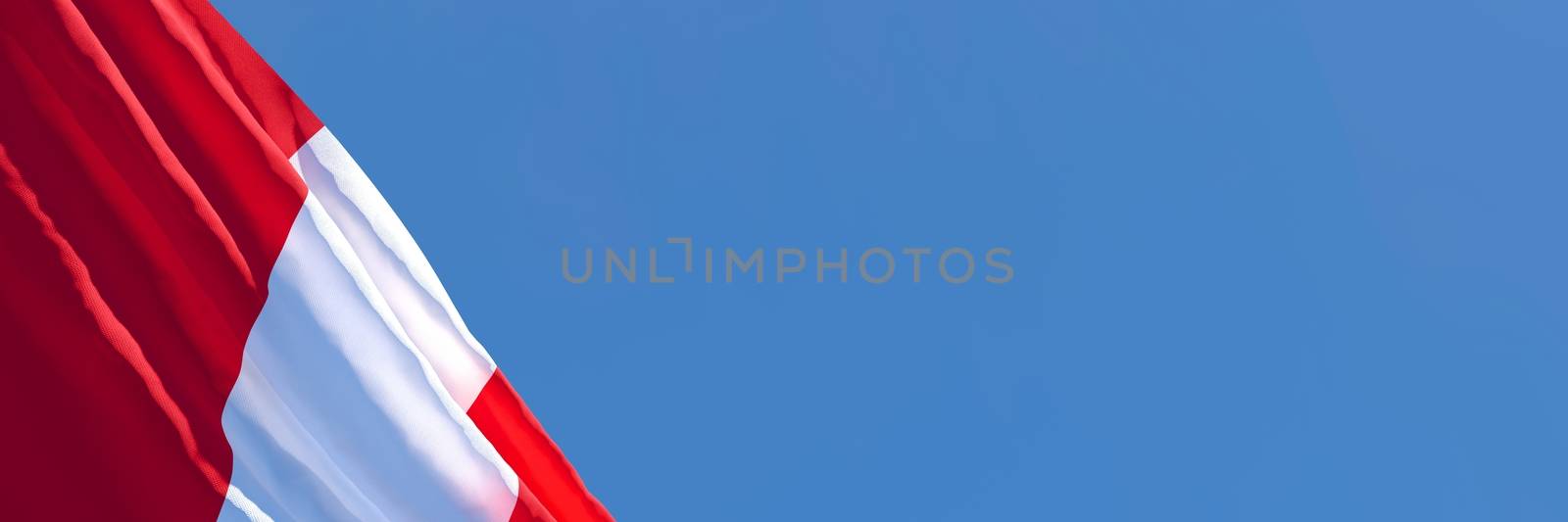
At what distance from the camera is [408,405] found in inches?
132

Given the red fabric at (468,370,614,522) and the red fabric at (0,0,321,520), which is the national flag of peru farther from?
the red fabric at (468,370,614,522)

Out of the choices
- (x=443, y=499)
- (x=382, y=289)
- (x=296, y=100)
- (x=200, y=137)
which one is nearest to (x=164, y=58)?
(x=200, y=137)

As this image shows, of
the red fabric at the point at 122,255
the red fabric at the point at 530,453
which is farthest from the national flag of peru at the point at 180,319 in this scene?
→ the red fabric at the point at 530,453

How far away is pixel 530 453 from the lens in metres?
4.03

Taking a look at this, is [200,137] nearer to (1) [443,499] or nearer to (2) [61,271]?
(2) [61,271]

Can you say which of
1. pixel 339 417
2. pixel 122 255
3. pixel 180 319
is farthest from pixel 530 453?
pixel 122 255

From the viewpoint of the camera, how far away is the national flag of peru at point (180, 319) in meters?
3.01

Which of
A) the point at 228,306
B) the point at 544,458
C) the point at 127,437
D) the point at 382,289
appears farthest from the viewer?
the point at 544,458

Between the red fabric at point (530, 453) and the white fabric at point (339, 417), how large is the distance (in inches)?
16.8

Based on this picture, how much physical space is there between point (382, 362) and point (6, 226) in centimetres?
85

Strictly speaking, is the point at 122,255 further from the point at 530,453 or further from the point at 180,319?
the point at 530,453

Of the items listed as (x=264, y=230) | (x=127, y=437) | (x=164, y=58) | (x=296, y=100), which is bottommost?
(x=127, y=437)

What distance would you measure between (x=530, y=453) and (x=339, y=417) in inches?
32.3

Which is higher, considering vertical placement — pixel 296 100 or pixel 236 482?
pixel 296 100
